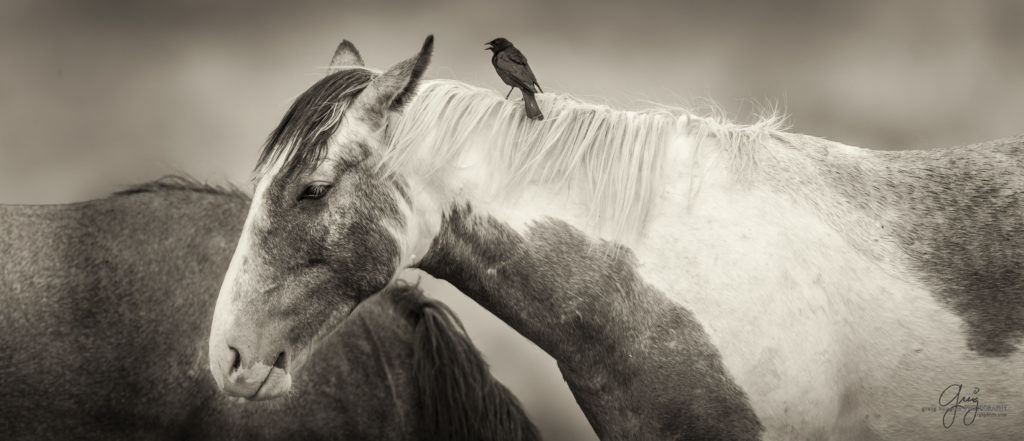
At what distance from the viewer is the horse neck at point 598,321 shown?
2184mm

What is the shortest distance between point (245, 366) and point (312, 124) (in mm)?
622

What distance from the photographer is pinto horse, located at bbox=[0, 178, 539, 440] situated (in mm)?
3051

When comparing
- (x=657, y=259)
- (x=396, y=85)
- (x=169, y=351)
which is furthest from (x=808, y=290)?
(x=169, y=351)

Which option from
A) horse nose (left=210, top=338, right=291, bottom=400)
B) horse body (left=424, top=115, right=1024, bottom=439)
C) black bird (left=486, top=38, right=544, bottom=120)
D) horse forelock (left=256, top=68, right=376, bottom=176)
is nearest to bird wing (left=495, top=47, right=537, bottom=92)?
black bird (left=486, top=38, right=544, bottom=120)

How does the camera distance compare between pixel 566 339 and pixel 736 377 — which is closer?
pixel 736 377

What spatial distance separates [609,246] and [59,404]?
1990 mm

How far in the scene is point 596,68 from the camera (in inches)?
199

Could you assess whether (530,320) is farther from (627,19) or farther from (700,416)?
(627,19)

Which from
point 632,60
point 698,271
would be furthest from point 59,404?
point 632,60

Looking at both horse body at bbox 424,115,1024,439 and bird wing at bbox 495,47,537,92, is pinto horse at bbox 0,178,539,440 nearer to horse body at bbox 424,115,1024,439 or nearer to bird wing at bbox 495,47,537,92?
horse body at bbox 424,115,1024,439

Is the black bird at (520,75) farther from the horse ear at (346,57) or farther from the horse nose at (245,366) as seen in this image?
the horse nose at (245,366)

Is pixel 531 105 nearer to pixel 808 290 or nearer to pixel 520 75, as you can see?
pixel 520 75

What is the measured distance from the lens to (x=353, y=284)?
2271 mm

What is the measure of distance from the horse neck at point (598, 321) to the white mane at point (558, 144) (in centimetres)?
12
